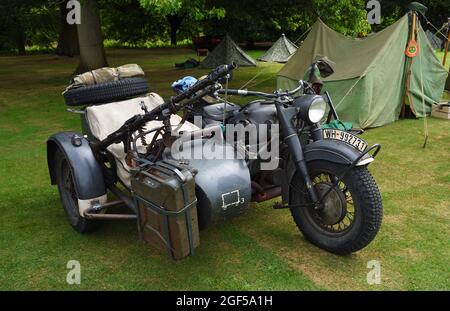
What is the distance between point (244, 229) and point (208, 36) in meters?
24.4

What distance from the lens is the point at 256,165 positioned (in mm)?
3262

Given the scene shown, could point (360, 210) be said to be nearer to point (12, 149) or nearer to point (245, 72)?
point (12, 149)

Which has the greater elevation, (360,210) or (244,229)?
(360,210)

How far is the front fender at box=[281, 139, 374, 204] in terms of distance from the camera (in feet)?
9.38

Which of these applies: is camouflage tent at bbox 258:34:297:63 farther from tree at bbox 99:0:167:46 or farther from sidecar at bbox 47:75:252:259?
tree at bbox 99:0:167:46

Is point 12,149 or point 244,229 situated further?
point 12,149

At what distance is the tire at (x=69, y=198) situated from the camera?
11.6ft

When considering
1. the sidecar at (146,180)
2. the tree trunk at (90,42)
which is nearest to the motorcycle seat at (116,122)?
the sidecar at (146,180)

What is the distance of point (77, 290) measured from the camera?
2.89 meters

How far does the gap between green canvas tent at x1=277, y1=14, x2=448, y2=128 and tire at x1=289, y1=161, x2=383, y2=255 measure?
434cm

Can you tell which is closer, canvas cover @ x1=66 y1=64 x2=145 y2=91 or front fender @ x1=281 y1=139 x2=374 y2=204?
front fender @ x1=281 y1=139 x2=374 y2=204

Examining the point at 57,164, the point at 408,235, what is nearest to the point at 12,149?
the point at 57,164

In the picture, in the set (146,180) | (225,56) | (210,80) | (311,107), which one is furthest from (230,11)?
(146,180)

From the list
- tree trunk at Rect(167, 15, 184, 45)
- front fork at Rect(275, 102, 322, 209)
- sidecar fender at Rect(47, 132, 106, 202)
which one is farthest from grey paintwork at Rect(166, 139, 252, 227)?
tree trunk at Rect(167, 15, 184, 45)
